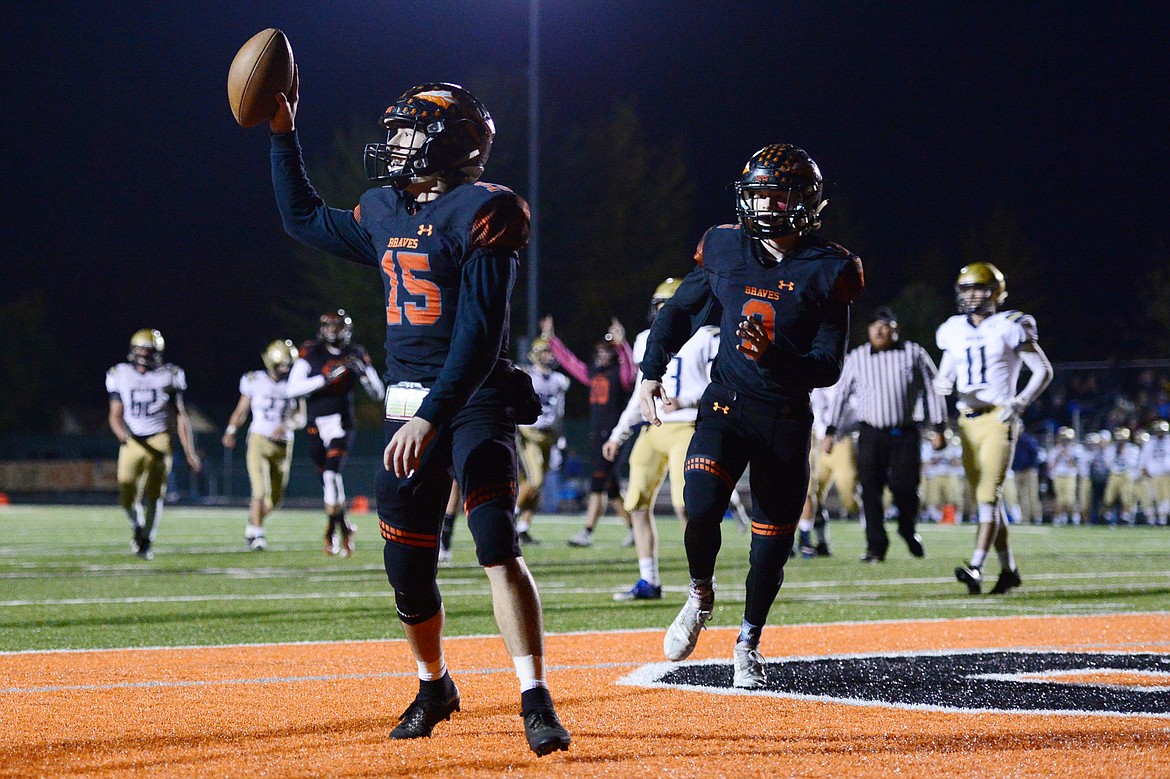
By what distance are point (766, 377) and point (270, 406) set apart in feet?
34.0

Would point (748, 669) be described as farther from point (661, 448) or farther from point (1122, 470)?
point (1122, 470)

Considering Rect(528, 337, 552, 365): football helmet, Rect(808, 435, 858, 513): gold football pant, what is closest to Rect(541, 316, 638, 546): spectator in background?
Rect(528, 337, 552, 365): football helmet

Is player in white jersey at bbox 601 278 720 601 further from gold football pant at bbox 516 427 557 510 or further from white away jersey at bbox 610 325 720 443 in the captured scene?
gold football pant at bbox 516 427 557 510

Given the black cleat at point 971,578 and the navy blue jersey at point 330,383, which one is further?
the navy blue jersey at point 330,383

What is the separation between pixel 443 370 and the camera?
4.00 meters

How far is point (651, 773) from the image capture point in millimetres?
3602

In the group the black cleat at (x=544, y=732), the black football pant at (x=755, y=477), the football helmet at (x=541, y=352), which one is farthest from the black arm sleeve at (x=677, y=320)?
the football helmet at (x=541, y=352)

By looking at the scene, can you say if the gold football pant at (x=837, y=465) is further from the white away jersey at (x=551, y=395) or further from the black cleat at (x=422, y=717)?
the black cleat at (x=422, y=717)

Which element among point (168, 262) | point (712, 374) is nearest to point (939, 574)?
point (712, 374)

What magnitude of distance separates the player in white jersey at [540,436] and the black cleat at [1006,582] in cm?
614

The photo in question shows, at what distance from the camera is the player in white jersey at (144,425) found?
13.2m

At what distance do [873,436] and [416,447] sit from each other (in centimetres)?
872

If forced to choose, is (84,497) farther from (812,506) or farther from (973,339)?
(973,339)

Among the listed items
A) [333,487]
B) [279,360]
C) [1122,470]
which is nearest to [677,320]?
[333,487]
